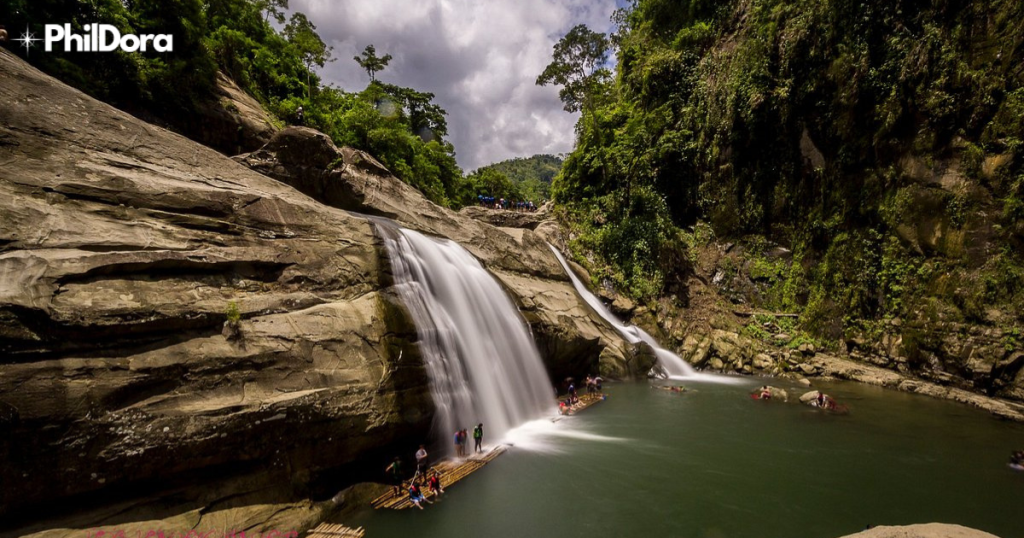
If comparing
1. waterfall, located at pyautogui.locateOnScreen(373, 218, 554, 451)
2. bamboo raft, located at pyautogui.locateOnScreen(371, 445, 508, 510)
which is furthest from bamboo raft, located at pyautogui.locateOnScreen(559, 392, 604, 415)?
bamboo raft, located at pyautogui.locateOnScreen(371, 445, 508, 510)

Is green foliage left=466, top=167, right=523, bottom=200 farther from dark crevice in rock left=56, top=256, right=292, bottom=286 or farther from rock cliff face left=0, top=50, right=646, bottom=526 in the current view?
dark crevice in rock left=56, top=256, right=292, bottom=286

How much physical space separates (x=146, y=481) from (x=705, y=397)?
1527 cm

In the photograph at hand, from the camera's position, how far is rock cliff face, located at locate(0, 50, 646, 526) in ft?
16.1

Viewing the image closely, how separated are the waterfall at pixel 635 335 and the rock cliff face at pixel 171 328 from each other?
13.0 metres

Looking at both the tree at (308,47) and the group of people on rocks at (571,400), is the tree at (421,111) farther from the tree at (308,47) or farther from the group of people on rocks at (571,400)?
the group of people on rocks at (571,400)

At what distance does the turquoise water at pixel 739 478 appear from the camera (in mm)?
6727

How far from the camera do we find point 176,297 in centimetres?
634

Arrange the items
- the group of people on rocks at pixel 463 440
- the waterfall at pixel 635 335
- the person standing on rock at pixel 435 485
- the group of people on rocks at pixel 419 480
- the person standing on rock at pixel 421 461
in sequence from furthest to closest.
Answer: the waterfall at pixel 635 335 → the group of people on rocks at pixel 463 440 → the person standing on rock at pixel 421 461 → the person standing on rock at pixel 435 485 → the group of people on rocks at pixel 419 480

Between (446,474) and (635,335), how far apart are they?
45.8ft

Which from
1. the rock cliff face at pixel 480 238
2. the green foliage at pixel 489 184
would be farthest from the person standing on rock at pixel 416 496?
the green foliage at pixel 489 184

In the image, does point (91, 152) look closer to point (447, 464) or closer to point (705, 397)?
point (447, 464)

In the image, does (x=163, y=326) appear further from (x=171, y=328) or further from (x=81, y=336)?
(x=81, y=336)

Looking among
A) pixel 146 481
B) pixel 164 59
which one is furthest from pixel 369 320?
pixel 164 59

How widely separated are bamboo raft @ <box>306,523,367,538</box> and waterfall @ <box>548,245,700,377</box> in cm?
1449
